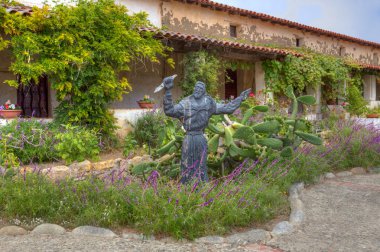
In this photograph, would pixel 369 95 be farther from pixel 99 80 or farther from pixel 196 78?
pixel 99 80

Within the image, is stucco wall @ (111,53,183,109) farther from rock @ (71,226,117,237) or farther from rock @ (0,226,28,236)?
rock @ (71,226,117,237)

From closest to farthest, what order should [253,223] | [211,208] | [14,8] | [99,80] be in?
1. [211,208]
2. [253,223]
3. [14,8]
4. [99,80]

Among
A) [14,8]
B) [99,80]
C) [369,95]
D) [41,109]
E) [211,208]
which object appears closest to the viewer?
[211,208]

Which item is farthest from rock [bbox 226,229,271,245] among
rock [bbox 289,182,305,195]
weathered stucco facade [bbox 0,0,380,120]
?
weathered stucco facade [bbox 0,0,380,120]

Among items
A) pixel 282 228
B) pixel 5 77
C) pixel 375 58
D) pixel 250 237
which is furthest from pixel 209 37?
pixel 375 58

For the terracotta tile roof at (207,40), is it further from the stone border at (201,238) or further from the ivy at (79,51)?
the stone border at (201,238)

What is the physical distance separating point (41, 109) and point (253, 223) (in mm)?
8206

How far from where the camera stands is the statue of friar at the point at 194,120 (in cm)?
448

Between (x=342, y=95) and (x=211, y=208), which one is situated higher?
(x=342, y=95)

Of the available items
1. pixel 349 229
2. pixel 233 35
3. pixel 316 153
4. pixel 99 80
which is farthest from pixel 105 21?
pixel 233 35

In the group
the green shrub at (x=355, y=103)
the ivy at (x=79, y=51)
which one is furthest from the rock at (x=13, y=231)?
the green shrub at (x=355, y=103)

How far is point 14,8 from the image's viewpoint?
7309 millimetres

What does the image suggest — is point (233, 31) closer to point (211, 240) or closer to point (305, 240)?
point (305, 240)

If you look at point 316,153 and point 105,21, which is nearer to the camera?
point 316,153
